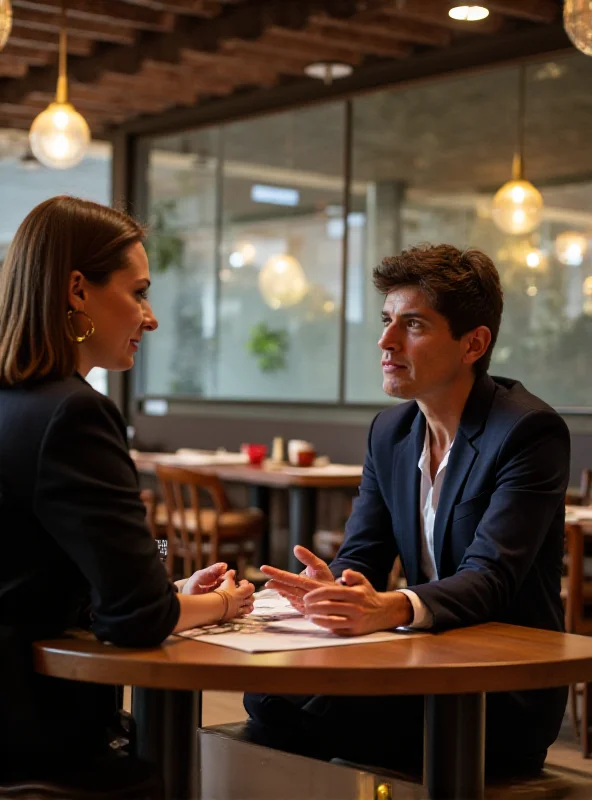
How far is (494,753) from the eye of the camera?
6.84 ft

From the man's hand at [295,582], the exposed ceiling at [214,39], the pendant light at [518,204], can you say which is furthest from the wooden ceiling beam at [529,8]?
the man's hand at [295,582]

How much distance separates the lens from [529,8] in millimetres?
6281

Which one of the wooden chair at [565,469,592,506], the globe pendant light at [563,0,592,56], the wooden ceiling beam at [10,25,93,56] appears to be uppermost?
the wooden ceiling beam at [10,25,93,56]

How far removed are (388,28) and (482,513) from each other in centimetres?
499

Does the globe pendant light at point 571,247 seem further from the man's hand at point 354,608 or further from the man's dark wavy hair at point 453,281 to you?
the man's hand at point 354,608

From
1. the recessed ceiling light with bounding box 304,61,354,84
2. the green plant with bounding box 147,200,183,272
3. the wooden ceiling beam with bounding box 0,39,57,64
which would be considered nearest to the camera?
the recessed ceiling light with bounding box 304,61,354,84

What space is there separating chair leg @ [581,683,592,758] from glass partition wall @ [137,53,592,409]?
9.03 ft

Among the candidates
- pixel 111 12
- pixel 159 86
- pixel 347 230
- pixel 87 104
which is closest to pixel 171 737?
pixel 111 12

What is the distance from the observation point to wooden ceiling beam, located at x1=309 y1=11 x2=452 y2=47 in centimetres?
643

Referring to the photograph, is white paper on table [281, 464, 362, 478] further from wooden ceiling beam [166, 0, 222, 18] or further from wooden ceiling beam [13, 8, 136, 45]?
wooden ceiling beam [13, 8, 136, 45]

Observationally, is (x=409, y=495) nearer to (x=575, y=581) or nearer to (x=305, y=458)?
(x=575, y=581)

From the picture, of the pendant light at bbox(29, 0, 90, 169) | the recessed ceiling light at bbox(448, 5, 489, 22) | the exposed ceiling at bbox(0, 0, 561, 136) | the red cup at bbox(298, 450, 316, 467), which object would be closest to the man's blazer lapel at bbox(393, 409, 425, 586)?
the recessed ceiling light at bbox(448, 5, 489, 22)

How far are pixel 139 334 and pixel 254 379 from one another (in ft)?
21.5

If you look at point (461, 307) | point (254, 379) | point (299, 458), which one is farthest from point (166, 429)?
point (461, 307)
